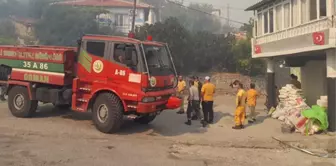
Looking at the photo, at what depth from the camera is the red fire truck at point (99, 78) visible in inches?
359

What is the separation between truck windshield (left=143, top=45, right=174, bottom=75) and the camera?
9250 mm

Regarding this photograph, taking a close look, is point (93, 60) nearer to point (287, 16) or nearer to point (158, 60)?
point (158, 60)

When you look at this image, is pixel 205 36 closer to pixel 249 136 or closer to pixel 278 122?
pixel 278 122

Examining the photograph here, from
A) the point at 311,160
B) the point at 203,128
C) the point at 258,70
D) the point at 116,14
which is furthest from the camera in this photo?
the point at 116,14

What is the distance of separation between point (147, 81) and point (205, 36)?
26594mm

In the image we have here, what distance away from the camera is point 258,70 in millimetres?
33031

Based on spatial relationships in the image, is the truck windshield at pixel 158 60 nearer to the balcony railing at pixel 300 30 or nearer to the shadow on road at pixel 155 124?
the shadow on road at pixel 155 124

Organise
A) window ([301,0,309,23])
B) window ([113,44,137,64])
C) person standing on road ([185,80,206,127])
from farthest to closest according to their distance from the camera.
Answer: window ([301,0,309,23]), person standing on road ([185,80,206,127]), window ([113,44,137,64])

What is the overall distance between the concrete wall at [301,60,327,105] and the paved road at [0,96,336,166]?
5.33 m

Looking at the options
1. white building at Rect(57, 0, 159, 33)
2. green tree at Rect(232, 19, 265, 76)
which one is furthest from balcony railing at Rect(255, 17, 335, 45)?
white building at Rect(57, 0, 159, 33)

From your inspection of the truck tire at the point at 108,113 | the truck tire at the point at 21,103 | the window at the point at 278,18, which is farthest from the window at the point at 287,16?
the truck tire at the point at 21,103

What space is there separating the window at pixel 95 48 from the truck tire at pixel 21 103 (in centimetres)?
287

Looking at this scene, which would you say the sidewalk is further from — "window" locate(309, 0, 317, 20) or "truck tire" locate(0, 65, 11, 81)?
"truck tire" locate(0, 65, 11, 81)

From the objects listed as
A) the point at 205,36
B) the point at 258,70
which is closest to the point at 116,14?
the point at 205,36
